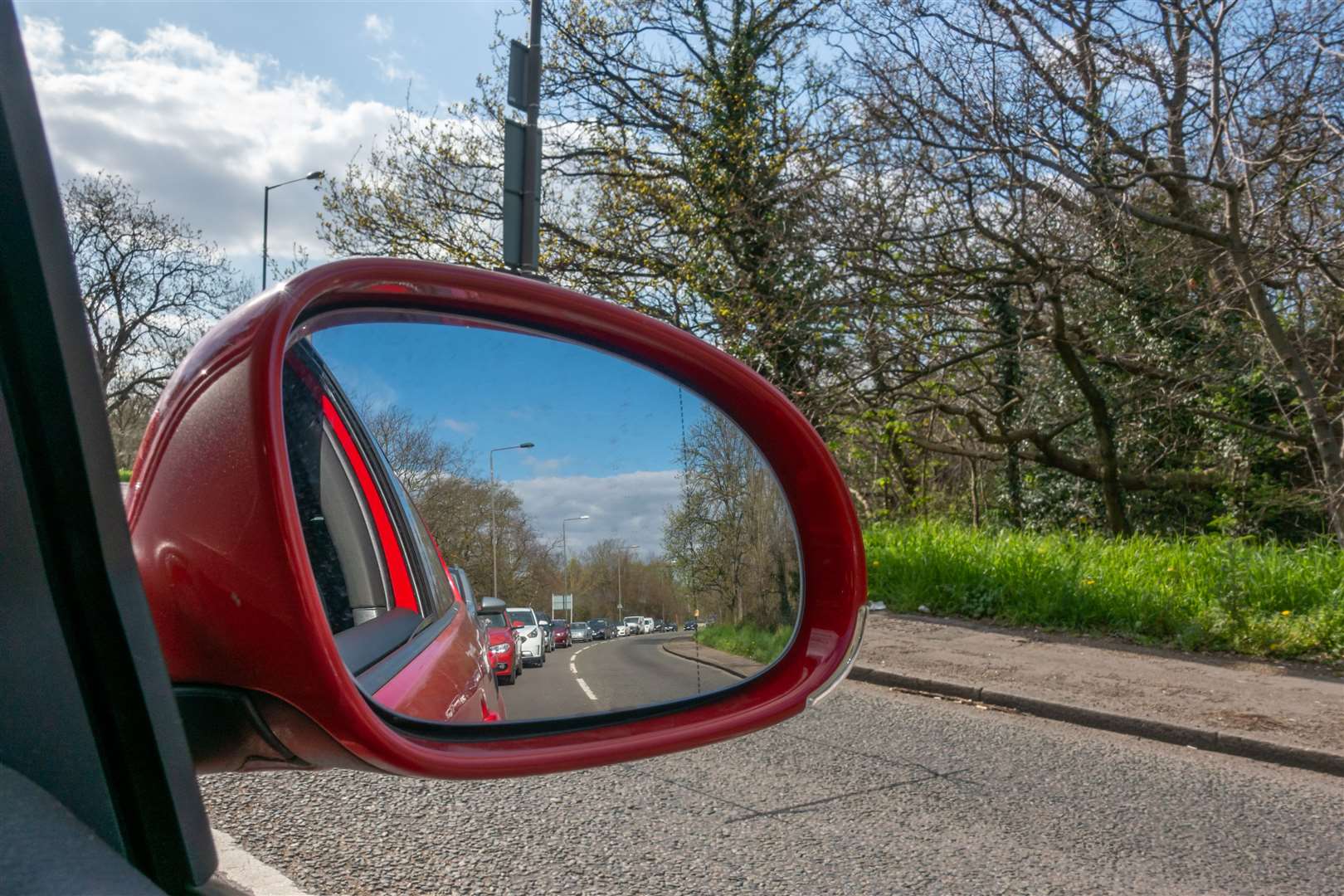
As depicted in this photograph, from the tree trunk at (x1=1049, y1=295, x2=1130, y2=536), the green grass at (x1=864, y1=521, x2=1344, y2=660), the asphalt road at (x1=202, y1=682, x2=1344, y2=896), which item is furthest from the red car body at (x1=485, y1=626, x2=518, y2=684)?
the tree trunk at (x1=1049, y1=295, x2=1130, y2=536)

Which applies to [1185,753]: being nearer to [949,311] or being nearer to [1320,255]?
[1320,255]

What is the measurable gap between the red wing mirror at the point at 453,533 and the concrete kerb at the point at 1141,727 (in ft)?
13.3

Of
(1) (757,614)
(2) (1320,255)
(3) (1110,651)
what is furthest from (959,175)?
(1) (757,614)

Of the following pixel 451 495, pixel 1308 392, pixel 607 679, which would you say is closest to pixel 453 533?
pixel 451 495

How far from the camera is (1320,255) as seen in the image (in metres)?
8.93

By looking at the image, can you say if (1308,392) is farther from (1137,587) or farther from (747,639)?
(747,639)

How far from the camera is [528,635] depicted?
3.69 ft

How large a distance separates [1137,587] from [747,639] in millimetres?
8811

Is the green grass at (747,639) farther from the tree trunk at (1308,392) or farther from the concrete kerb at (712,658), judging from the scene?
the tree trunk at (1308,392)

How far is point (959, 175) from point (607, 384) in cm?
991

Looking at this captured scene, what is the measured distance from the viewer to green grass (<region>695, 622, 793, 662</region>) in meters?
1.36

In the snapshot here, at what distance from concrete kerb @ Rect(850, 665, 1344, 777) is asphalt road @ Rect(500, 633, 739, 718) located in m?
4.11

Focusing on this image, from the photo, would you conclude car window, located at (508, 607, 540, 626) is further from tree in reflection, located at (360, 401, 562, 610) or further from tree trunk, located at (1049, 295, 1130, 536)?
tree trunk, located at (1049, 295, 1130, 536)

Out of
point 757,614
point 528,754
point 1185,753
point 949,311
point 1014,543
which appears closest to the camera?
point 528,754
